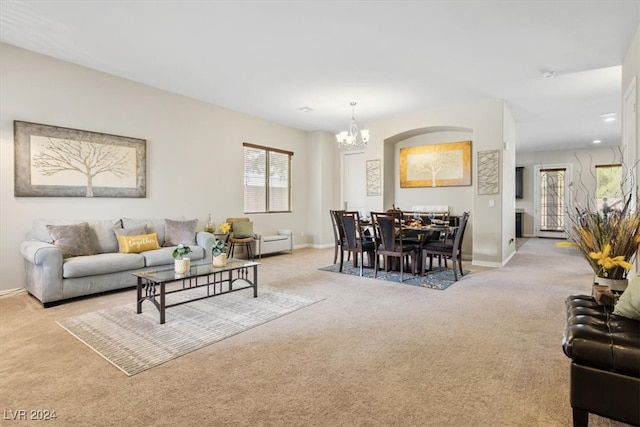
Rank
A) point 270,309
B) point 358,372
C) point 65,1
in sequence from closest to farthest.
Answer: point 358,372 → point 65,1 → point 270,309

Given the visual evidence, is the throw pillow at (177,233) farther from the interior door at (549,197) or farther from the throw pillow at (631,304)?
the interior door at (549,197)

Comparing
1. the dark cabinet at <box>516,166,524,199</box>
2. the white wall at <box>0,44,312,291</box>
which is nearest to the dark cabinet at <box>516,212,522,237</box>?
the dark cabinet at <box>516,166,524,199</box>

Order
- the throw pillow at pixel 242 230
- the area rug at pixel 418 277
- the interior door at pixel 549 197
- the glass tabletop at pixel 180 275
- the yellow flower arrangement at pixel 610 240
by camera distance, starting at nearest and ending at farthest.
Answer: the yellow flower arrangement at pixel 610 240
the glass tabletop at pixel 180 275
the area rug at pixel 418 277
the throw pillow at pixel 242 230
the interior door at pixel 549 197

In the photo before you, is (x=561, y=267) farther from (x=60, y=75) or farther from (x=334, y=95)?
(x=60, y=75)

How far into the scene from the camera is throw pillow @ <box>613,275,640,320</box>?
67.8 inches

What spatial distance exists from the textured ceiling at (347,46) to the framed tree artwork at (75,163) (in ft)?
3.25

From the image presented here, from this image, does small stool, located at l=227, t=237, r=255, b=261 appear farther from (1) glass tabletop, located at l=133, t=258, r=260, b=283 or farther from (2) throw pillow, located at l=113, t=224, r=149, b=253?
(1) glass tabletop, located at l=133, t=258, r=260, b=283

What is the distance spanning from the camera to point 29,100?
4156 mm

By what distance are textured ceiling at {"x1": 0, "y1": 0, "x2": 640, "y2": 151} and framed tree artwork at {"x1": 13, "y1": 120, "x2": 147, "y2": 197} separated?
0.99 meters

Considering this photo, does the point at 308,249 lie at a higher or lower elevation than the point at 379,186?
lower

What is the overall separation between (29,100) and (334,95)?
422 centimetres

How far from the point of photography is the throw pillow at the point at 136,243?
14.3 ft

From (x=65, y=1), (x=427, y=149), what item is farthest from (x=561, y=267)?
(x=65, y=1)

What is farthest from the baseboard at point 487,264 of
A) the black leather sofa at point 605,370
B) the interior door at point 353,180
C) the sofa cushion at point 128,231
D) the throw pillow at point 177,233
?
the sofa cushion at point 128,231
